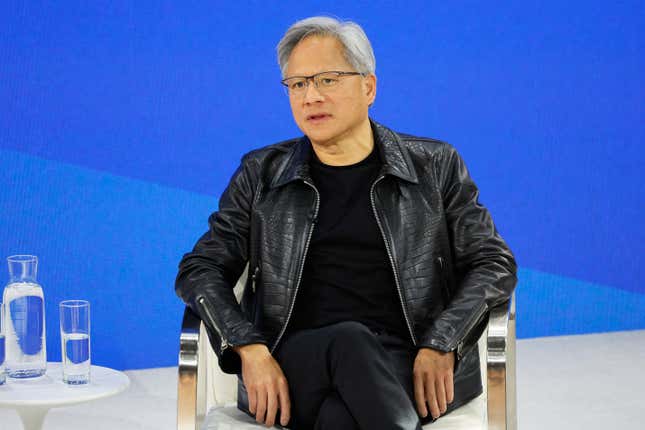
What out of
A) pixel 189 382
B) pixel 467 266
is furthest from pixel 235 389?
pixel 467 266

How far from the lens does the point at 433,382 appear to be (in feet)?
8.23

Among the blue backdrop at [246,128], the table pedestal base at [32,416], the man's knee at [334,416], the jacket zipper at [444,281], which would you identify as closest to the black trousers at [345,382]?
the man's knee at [334,416]

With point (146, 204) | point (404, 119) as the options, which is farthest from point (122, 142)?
point (404, 119)

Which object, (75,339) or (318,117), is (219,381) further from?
(318,117)

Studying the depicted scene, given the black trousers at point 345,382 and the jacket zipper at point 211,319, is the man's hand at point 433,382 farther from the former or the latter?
the jacket zipper at point 211,319

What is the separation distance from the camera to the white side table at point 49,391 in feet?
9.24

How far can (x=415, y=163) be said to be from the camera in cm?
284

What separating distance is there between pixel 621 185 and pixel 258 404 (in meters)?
3.50

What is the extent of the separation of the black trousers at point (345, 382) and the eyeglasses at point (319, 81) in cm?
64

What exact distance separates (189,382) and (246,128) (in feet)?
8.34

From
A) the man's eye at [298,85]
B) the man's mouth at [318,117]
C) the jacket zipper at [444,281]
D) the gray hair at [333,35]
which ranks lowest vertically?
the jacket zipper at [444,281]

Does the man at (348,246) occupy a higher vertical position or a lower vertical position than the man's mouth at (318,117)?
lower

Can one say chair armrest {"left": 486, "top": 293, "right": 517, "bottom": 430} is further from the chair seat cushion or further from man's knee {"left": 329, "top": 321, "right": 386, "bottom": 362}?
man's knee {"left": 329, "top": 321, "right": 386, "bottom": 362}

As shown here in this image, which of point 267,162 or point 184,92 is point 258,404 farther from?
point 184,92
